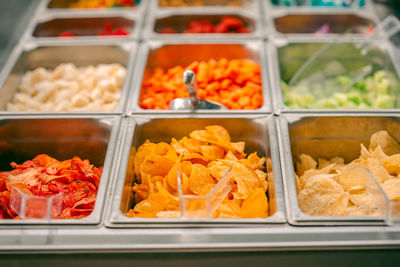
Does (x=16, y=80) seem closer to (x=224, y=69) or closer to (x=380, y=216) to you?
(x=224, y=69)

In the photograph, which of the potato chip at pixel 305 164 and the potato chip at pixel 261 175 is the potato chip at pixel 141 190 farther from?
the potato chip at pixel 305 164

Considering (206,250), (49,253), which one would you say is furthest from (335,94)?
(49,253)

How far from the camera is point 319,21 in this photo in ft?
9.11

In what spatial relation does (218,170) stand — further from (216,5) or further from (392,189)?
(216,5)

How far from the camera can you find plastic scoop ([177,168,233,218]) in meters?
1.29

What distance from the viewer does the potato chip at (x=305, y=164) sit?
5.92 ft

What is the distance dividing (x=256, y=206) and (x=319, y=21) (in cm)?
186

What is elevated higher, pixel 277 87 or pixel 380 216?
pixel 277 87

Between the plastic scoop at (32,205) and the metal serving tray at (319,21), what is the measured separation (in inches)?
78.3

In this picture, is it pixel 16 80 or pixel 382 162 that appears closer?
pixel 382 162

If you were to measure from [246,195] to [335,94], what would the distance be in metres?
1.05

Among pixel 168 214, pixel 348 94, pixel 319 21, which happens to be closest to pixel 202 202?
pixel 168 214

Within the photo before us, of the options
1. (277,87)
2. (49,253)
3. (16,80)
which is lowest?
(49,253)

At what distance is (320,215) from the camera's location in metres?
1.42
